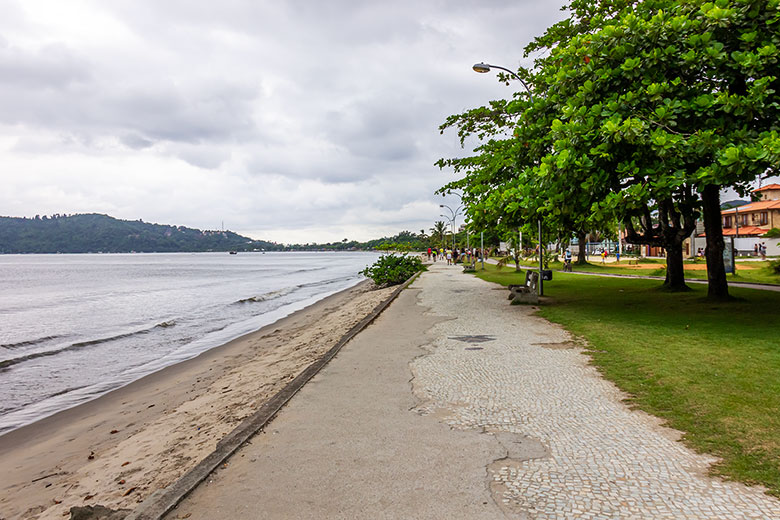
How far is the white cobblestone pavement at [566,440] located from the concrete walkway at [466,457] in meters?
0.01

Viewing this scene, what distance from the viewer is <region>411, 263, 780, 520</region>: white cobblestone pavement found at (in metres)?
3.10

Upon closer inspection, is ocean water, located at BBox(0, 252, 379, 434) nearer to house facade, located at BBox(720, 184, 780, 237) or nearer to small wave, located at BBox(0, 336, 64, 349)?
small wave, located at BBox(0, 336, 64, 349)

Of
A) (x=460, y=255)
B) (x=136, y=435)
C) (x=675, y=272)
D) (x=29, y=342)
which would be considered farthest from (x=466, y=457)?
(x=460, y=255)

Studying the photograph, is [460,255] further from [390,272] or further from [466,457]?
[466,457]

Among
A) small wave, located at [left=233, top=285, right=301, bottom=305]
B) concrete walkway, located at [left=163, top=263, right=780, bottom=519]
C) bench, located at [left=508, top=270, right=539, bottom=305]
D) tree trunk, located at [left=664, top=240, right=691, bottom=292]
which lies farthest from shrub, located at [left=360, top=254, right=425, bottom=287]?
concrete walkway, located at [left=163, top=263, right=780, bottom=519]

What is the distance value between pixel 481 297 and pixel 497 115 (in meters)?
6.47

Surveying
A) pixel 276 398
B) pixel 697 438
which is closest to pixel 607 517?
pixel 697 438

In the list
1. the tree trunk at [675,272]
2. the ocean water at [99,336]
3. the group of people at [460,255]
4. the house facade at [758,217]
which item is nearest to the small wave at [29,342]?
the ocean water at [99,336]

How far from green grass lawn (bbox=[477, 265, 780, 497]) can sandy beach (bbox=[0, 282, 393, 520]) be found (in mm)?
4595

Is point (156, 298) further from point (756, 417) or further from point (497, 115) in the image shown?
point (756, 417)

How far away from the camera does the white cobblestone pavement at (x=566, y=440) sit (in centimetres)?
310

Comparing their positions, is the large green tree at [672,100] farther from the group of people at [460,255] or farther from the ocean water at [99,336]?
the group of people at [460,255]

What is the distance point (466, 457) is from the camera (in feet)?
12.7

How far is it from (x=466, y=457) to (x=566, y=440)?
955 mm
